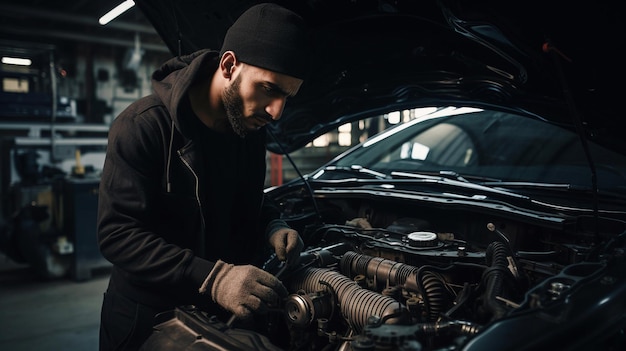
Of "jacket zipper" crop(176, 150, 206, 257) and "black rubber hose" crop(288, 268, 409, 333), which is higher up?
"jacket zipper" crop(176, 150, 206, 257)

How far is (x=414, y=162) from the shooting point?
247 centimetres

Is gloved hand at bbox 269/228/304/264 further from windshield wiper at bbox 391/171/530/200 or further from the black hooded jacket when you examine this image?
windshield wiper at bbox 391/171/530/200

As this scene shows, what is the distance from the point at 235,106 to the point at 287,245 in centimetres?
51

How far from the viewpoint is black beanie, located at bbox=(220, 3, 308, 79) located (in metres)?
1.35

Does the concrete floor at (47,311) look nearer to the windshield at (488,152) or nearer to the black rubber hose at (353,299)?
the windshield at (488,152)

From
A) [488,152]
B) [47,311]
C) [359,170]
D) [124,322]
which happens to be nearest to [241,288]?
[124,322]

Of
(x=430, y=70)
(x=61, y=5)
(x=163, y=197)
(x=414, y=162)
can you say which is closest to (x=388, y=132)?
(x=414, y=162)

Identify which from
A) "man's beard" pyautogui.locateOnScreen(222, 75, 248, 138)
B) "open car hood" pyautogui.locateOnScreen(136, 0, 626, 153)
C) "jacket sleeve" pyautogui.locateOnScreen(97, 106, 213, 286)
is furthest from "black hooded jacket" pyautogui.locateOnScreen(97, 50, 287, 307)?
"open car hood" pyautogui.locateOnScreen(136, 0, 626, 153)

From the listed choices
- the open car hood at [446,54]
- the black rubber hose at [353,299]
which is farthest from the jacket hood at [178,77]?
the black rubber hose at [353,299]

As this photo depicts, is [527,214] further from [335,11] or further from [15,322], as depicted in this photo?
[15,322]

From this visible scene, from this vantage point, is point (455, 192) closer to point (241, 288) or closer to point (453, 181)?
point (453, 181)

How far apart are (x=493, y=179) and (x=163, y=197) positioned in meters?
1.35

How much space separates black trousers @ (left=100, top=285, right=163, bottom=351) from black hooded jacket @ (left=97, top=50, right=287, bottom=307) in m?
0.03

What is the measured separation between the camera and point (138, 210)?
Answer: 4.55 feet
